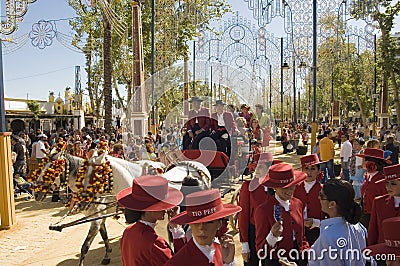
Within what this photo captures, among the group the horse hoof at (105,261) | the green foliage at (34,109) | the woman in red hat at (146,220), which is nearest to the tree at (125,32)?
the green foliage at (34,109)

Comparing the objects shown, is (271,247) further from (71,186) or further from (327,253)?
(71,186)

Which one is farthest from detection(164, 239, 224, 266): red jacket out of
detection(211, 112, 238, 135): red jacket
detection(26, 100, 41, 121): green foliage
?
detection(26, 100, 41, 121): green foliage

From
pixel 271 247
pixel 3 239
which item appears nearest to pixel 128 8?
pixel 3 239

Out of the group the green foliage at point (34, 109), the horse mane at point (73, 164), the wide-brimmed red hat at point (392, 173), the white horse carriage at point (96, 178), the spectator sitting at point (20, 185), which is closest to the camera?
the wide-brimmed red hat at point (392, 173)

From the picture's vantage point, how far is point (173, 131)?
10812mm

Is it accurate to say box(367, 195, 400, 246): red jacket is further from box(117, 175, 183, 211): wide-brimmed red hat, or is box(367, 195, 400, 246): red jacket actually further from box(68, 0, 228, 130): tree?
box(68, 0, 228, 130): tree

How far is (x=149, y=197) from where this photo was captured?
2.98 m

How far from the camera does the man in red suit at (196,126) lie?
20.5 feet

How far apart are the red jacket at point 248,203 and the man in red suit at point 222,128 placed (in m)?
1.76

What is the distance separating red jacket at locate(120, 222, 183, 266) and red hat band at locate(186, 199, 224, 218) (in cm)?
43

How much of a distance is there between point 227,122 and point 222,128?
0.16 meters

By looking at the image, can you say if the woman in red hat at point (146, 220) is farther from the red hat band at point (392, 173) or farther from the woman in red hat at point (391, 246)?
the red hat band at point (392, 173)

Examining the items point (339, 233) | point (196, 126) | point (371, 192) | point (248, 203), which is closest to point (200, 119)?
point (196, 126)

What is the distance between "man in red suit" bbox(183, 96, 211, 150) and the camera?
Result: 626 centimetres
